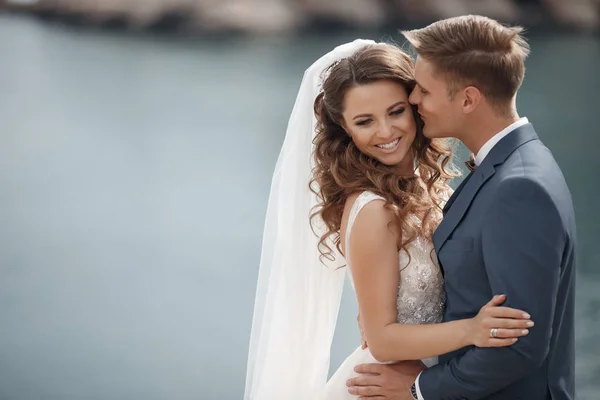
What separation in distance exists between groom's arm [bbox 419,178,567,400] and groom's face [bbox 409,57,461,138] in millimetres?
281

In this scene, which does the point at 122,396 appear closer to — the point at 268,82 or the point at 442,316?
the point at 442,316

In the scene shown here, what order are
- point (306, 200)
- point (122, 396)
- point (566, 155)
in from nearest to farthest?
point (306, 200) → point (122, 396) → point (566, 155)

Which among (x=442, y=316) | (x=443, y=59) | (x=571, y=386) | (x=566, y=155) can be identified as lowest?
(x=571, y=386)

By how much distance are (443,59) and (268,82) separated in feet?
24.3

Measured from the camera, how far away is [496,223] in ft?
6.45

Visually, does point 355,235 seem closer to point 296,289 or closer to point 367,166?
point 367,166

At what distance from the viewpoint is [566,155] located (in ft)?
24.6

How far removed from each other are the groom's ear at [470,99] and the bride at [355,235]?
0.24 metres

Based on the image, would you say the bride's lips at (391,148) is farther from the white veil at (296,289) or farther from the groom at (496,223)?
the white veil at (296,289)

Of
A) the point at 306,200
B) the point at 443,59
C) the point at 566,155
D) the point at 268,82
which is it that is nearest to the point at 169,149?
the point at 268,82

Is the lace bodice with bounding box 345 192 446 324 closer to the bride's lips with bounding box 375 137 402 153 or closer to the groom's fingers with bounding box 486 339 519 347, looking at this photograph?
the bride's lips with bounding box 375 137 402 153

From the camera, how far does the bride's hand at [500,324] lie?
77.4 inches

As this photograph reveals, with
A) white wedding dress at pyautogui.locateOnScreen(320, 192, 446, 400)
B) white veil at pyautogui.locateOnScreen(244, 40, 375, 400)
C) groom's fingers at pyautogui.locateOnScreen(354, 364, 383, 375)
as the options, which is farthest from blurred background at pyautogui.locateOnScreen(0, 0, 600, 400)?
white wedding dress at pyautogui.locateOnScreen(320, 192, 446, 400)

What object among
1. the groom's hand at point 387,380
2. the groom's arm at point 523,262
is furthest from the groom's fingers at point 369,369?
the groom's arm at point 523,262
